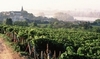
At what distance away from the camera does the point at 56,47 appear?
25.8 metres

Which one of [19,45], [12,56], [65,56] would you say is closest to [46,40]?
[19,45]

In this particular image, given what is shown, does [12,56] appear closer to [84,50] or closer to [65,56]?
[84,50]

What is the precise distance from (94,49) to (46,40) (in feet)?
18.7

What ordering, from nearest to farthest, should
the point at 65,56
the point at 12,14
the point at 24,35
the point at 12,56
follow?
the point at 65,56, the point at 12,56, the point at 24,35, the point at 12,14

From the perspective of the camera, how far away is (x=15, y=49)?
25.5 meters

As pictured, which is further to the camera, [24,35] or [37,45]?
[24,35]

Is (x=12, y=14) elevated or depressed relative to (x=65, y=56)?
depressed

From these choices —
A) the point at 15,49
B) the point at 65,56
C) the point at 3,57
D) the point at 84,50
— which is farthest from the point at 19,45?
the point at 65,56

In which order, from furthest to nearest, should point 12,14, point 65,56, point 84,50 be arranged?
point 12,14
point 84,50
point 65,56

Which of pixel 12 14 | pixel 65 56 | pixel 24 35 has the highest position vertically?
pixel 65 56

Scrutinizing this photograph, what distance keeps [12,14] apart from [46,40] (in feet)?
534

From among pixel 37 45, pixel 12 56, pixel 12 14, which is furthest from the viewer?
pixel 12 14

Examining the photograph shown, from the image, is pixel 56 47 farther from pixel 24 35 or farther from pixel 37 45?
pixel 24 35

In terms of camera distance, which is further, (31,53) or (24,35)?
(24,35)
